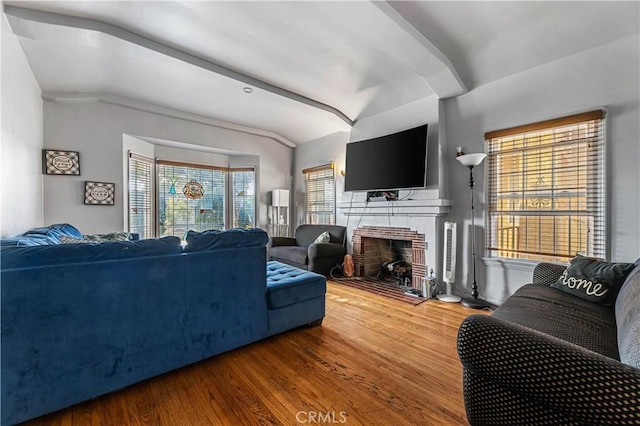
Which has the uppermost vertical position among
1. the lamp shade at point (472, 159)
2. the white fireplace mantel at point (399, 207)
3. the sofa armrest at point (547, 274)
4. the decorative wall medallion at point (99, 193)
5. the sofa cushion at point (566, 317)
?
the lamp shade at point (472, 159)

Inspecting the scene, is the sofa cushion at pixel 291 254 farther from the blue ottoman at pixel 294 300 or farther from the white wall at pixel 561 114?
the white wall at pixel 561 114

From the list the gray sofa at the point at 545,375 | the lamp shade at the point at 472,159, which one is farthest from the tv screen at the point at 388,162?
the gray sofa at the point at 545,375

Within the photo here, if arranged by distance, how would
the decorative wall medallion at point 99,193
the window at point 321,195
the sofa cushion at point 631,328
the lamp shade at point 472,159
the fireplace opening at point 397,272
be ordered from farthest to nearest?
the window at point 321,195, the fireplace opening at point 397,272, the decorative wall medallion at point 99,193, the lamp shade at point 472,159, the sofa cushion at point 631,328

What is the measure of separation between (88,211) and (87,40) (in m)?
2.37

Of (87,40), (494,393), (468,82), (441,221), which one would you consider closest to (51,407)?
(494,393)

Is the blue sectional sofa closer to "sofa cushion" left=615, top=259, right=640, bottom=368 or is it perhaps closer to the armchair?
"sofa cushion" left=615, top=259, right=640, bottom=368

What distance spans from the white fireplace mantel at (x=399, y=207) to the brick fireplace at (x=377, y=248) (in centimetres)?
25

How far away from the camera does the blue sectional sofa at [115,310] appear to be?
1.36 m

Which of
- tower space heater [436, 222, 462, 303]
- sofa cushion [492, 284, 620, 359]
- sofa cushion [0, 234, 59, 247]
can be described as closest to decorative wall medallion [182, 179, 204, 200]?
sofa cushion [0, 234, 59, 247]

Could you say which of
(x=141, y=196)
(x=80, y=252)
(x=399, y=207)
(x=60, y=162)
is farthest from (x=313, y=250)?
(x=60, y=162)

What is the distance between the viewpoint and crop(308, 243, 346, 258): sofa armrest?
4.33 meters

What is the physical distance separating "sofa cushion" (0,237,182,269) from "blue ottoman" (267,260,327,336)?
88 centimetres

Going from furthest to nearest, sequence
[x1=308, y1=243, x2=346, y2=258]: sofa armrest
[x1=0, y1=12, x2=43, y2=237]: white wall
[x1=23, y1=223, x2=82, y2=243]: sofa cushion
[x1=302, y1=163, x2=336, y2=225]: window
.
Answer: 1. [x1=302, y1=163, x2=336, y2=225]: window
2. [x1=308, y1=243, x2=346, y2=258]: sofa armrest
3. [x1=23, y1=223, x2=82, y2=243]: sofa cushion
4. [x1=0, y1=12, x2=43, y2=237]: white wall

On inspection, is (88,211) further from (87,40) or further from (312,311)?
(312,311)
